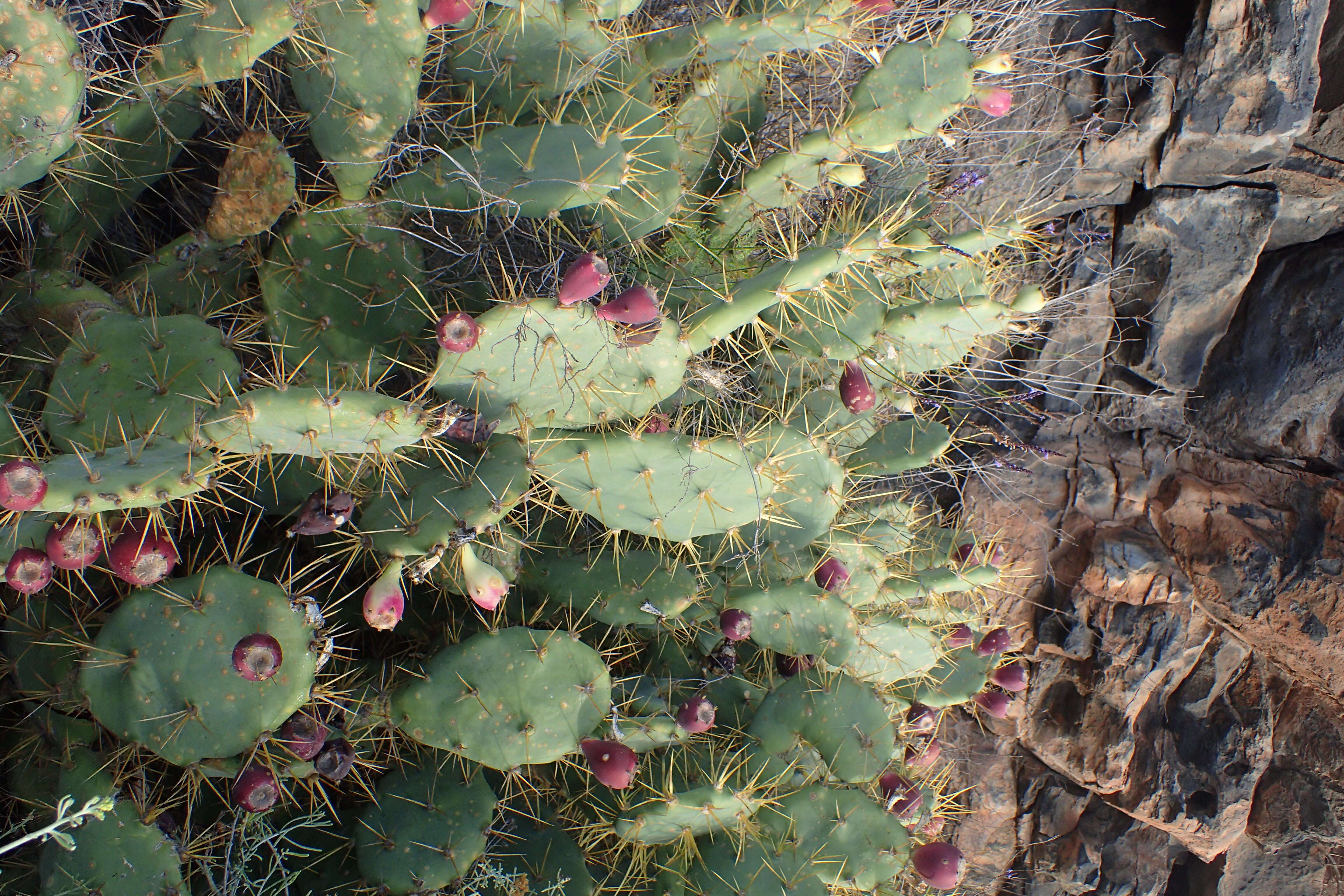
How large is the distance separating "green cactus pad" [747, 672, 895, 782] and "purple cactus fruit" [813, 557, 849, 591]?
31 cm

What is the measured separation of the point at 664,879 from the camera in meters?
2.36

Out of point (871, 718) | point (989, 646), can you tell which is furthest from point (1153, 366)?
point (871, 718)

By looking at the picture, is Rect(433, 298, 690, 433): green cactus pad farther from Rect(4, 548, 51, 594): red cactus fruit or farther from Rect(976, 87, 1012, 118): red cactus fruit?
Rect(976, 87, 1012, 118): red cactus fruit

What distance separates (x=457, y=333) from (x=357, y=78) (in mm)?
841

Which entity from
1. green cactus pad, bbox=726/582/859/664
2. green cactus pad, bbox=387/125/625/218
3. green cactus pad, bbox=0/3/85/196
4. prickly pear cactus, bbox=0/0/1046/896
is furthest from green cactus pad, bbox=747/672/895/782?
green cactus pad, bbox=0/3/85/196

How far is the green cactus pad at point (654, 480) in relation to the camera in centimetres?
207

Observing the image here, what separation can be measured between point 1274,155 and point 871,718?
9.24ft

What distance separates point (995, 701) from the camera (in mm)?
3064

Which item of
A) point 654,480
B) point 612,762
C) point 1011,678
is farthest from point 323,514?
point 1011,678

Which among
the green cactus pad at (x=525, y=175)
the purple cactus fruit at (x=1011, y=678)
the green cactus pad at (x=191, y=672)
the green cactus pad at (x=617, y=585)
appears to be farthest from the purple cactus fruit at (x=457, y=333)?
the purple cactus fruit at (x=1011, y=678)

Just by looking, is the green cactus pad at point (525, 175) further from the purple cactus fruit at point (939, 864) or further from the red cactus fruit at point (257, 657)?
the purple cactus fruit at point (939, 864)

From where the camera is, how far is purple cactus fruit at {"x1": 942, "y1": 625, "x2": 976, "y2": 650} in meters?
2.93

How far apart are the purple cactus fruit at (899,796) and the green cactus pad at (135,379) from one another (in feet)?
7.93

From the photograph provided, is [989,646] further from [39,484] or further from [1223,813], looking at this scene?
[39,484]
